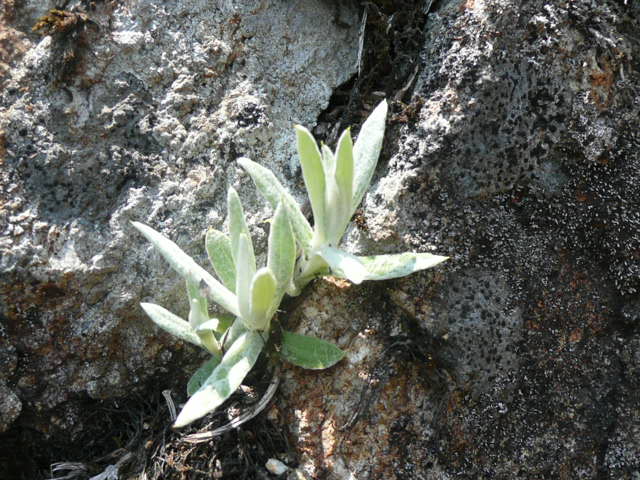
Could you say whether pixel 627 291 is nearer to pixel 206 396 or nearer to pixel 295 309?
pixel 295 309

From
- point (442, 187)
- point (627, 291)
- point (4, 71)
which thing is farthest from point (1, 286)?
point (627, 291)

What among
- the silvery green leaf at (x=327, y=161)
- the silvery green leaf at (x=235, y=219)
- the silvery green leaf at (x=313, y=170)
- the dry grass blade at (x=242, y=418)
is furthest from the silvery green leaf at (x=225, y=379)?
the silvery green leaf at (x=327, y=161)

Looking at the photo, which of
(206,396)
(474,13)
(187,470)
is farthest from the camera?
(474,13)

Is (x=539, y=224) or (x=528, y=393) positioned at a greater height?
(x=539, y=224)

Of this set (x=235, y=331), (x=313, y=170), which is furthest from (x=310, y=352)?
(x=313, y=170)

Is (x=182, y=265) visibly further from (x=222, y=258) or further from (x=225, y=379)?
(x=225, y=379)

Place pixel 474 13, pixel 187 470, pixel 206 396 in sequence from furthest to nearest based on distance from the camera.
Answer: pixel 474 13, pixel 187 470, pixel 206 396

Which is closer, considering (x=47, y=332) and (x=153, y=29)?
(x=47, y=332)

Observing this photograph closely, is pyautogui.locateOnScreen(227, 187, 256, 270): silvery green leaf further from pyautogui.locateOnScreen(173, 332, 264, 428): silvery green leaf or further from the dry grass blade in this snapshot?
the dry grass blade

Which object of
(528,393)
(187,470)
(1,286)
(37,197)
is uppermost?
(37,197)
